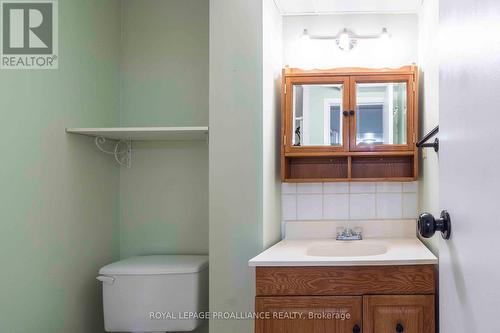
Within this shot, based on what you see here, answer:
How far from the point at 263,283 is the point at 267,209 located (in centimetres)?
42

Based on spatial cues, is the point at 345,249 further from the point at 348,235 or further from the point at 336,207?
the point at 336,207

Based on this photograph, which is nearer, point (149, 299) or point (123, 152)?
point (149, 299)

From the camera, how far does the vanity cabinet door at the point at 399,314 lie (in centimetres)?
168

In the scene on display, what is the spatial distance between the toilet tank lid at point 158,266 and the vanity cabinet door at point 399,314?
0.82 m

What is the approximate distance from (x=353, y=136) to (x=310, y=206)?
0.48 metres

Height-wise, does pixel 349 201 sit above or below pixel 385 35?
below

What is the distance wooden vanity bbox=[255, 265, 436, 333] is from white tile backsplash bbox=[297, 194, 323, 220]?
71 cm

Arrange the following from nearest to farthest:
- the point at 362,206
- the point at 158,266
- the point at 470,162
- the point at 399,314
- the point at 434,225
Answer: the point at 470,162
the point at 434,225
the point at 399,314
the point at 158,266
the point at 362,206

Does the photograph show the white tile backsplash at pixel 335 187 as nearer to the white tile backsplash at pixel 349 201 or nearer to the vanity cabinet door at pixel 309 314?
the white tile backsplash at pixel 349 201

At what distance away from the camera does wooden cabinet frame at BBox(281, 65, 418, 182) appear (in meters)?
2.21

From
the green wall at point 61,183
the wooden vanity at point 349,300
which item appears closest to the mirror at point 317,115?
the wooden vanity at point 349,300

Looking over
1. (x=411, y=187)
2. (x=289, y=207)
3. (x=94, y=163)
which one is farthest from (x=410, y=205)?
(x=94, y=163)

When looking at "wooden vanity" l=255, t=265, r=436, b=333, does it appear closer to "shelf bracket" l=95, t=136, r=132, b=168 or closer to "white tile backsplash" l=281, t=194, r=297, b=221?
"white tile backsplash" l=281, t=194, r=297, b=221

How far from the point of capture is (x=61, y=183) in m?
1.90
